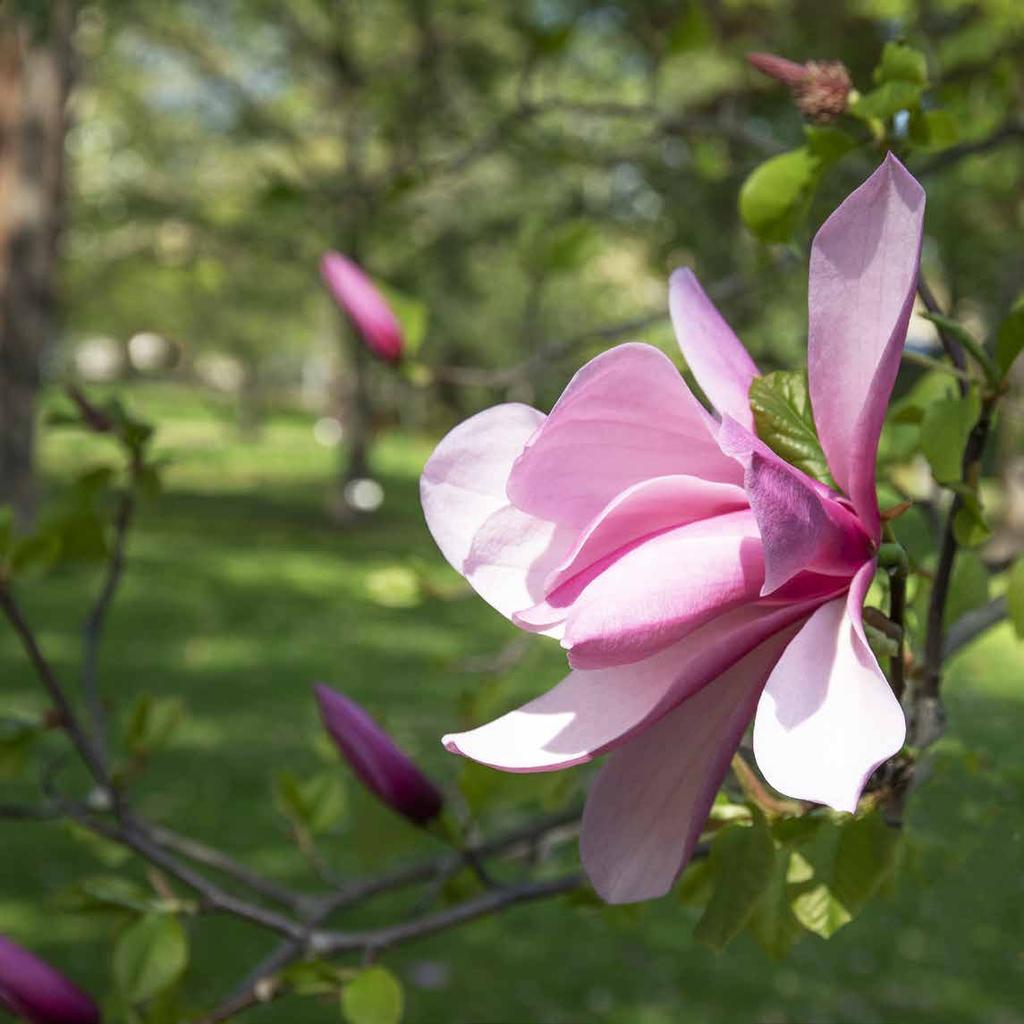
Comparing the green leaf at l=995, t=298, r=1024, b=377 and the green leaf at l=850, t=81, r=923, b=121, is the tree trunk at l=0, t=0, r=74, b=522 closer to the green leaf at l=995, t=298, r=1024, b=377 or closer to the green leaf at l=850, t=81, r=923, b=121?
the green leaf at l=850, t=81, r=923, b=121

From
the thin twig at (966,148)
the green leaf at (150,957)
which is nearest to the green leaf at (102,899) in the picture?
the green leaf at (150,957)

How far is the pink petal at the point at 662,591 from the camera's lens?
64cm

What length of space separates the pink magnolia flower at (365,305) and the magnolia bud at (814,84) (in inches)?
35.9

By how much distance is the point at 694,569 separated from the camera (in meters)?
0.66

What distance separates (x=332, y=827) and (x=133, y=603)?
10.6m

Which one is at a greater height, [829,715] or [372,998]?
[829,715]

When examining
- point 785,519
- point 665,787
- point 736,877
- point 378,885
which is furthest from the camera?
point 378,885

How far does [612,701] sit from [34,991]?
707 millimetres

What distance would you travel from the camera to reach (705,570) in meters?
0.66

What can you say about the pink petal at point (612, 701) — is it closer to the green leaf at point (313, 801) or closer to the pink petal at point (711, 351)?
the pink petal at point (711, 351)

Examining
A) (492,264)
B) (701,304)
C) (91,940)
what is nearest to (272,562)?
(492,264)

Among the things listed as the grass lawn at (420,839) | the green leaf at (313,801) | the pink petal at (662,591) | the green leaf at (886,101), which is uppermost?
the green leaf at (886,101)

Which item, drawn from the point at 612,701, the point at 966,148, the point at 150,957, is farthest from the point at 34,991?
the point at 966,148

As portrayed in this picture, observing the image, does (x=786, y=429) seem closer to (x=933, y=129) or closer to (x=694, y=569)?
(x=694, y=569)
